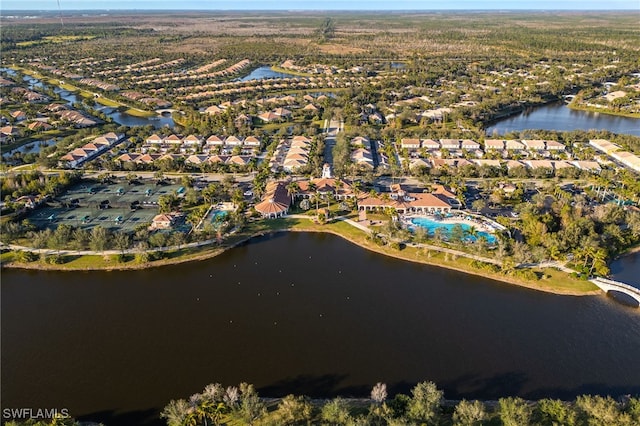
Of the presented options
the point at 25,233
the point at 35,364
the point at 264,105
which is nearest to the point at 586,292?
the point at 35,364

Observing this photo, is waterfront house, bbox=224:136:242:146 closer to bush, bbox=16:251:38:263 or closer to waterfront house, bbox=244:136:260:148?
waterfront house, bbox=244:136:260:148

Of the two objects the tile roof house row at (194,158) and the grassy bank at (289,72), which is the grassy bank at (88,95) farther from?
the grassy bank at (289,72)

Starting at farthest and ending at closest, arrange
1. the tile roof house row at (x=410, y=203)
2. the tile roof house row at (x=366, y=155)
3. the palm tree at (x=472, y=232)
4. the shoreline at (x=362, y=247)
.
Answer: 1. the tile roof house row at (x=366, y=155)
2. the tile roof house row at (x=410, y=203)
3. the palm tree at (x=472, y=232)
4. the shoreline at (x=362, y=247)

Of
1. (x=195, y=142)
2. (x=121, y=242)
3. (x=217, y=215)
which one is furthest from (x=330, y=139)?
(x=121, y=242)

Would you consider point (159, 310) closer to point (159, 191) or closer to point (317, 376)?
point (317, 376)

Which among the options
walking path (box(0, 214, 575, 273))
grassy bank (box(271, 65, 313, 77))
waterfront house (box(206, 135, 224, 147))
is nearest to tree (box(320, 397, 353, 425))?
walking path (box(0, 214, 575, 273))

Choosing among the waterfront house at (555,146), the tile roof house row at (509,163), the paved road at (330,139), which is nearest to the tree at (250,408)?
the tile roof house row at (509,163)

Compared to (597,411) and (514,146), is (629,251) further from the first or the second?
A: (514,146)
